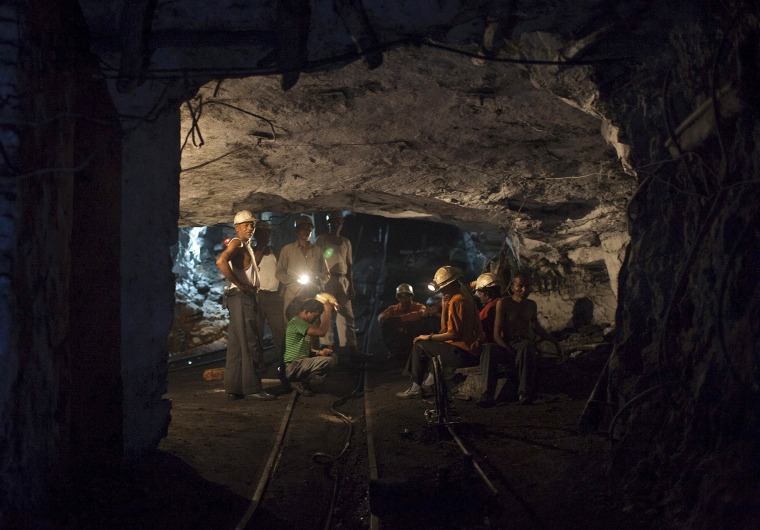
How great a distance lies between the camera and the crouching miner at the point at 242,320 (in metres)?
6.90

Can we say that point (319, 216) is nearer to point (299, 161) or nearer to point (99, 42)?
point (299, 161)

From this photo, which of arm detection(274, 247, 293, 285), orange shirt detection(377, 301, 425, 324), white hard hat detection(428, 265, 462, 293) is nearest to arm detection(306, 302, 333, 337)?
arm detection(274, 247, 293, 285)

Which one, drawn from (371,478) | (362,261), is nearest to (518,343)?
(371,478)

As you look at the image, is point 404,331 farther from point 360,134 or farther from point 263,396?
point 360,134

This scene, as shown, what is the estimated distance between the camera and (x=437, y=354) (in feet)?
23.0

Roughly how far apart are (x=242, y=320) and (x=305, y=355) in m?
1.04

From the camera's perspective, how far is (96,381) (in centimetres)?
406

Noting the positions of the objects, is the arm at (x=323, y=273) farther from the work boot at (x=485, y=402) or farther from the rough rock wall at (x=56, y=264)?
the rough rock wall at (x=56, y=264)

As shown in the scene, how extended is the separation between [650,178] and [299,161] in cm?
408

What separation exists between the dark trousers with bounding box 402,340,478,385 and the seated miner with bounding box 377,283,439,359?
2.78 meters

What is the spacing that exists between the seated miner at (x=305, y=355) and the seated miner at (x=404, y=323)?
230 cm

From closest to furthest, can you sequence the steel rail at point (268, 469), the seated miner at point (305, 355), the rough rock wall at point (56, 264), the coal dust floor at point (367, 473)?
the rough rock wall at point (56, 264) → the coal dust floor at point (367, 473) → the steel rail at point (268, 469) → the seated miner at point (305, 355)

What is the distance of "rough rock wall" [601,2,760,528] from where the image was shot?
3.13 metres

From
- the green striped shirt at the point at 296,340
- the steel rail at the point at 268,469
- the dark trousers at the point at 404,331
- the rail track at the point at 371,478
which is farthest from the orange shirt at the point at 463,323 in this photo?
the dark trousers at the point at 404,331
